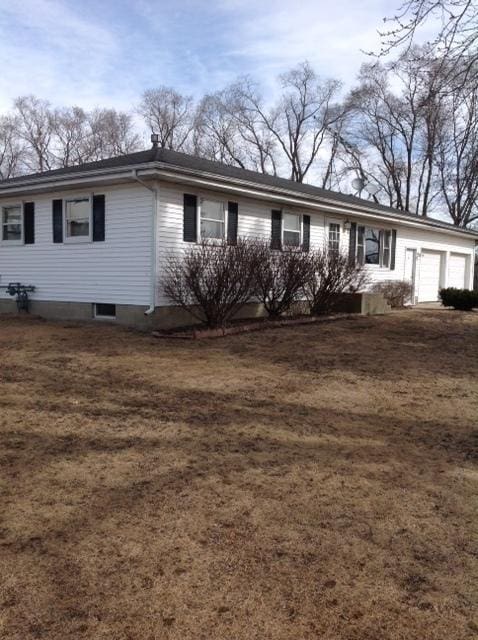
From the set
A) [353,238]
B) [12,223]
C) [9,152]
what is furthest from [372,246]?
[9,152]

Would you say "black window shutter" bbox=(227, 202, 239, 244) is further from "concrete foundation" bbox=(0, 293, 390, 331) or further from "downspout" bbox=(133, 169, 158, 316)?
"downspout" bbox=(133, 169, 158, 316)

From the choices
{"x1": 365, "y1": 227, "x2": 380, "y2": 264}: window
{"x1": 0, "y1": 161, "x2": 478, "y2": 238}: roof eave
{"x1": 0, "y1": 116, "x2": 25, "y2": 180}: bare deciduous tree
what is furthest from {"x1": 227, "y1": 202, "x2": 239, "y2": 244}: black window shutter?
{"x1": 0, "y1": 116, "x2": 25, "y2": 180}: bare deciduous tree

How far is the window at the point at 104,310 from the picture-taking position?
471 inches

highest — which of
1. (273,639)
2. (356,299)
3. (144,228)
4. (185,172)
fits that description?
(185,172)

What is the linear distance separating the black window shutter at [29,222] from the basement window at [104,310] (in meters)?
2.69

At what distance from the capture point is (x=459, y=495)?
3.67 m

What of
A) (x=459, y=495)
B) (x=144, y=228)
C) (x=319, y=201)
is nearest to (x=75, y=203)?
(x=144, y=228)

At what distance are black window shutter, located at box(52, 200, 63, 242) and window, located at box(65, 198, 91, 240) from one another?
0.21m

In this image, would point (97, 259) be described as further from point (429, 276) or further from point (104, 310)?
point (429, 276)

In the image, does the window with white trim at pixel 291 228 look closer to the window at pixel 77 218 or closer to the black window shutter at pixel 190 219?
the black window shutter at pixel 190 219

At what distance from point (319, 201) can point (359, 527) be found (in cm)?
1240

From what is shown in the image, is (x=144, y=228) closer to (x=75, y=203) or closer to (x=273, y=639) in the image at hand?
(x=75, y=203)

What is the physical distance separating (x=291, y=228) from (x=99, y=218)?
5147 millimetres

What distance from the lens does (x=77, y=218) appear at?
12453 mm
